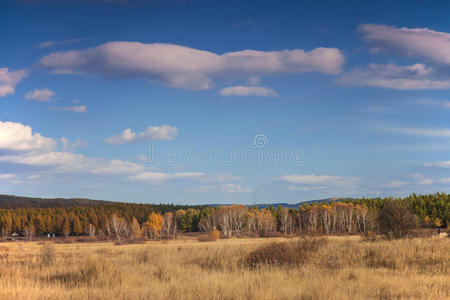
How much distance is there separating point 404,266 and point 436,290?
463 centimetres

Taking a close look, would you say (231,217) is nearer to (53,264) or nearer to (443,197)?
(443,197)

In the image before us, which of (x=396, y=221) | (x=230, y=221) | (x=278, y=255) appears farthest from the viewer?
(x=230, y=221)

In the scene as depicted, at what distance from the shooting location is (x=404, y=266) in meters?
14.7

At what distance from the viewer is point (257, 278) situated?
40.9 feet

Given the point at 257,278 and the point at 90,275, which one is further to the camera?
the point at 90,275

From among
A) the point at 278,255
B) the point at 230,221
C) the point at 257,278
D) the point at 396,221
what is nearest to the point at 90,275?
the point at 257,278

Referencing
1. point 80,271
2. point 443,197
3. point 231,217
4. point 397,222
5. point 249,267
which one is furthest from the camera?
point 443,197

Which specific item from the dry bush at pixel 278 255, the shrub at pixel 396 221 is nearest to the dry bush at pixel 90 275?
the dry bush at pixel 278 255

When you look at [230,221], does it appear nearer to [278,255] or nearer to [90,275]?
[278,255]

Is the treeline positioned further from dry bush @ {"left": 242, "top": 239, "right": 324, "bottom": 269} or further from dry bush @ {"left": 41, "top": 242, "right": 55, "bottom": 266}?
dry bush @ {"left": 242, "top": 239, "right": 324, "bottom": 269}

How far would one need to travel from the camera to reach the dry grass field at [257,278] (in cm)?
1027

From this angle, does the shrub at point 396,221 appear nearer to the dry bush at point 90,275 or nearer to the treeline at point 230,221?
the dry bush at point 90,275

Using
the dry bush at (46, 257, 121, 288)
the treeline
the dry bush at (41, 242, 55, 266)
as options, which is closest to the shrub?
the dry bush at (41, 242, 55, 266)

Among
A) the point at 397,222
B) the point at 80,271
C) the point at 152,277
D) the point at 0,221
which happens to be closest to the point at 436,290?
the point at 152,277
